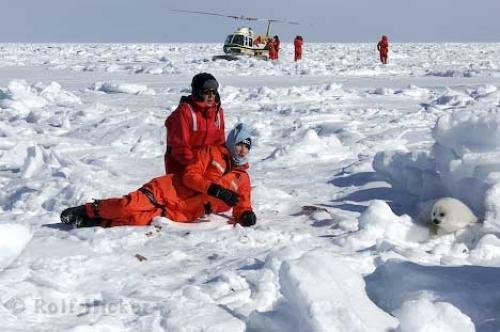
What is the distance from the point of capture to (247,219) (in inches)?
147

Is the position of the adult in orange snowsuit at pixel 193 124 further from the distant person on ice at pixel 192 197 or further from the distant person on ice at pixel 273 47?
the distant person on ice at pixel 273 47

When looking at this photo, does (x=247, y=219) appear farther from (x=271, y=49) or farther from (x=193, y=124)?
(x=271, y=49)

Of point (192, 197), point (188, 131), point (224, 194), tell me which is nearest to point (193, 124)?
point (188, 131)

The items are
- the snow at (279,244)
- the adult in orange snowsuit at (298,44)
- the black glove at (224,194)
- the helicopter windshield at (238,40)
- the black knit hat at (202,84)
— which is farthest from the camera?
the helicopter windshield at (238,40)

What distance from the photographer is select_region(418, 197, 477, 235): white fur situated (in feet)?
10.8

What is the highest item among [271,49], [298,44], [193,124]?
[298,44]

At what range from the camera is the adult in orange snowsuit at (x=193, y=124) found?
13.1 ft

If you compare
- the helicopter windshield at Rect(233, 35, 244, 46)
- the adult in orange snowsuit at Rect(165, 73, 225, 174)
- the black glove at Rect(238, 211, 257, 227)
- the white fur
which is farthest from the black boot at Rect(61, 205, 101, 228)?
the helicopter windshield at Rect(233, 35, 244, 46)

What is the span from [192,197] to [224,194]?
28cm

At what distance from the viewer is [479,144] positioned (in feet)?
12.5

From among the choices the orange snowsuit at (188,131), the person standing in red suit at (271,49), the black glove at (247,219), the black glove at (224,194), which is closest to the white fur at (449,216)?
the black glove at (247,219)

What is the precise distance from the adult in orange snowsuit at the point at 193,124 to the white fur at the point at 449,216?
1.47m

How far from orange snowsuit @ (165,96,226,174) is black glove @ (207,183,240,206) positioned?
0.95 ft

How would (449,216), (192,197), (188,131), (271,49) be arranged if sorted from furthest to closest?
(271,49), (188,131), (192,197), (449,216)
